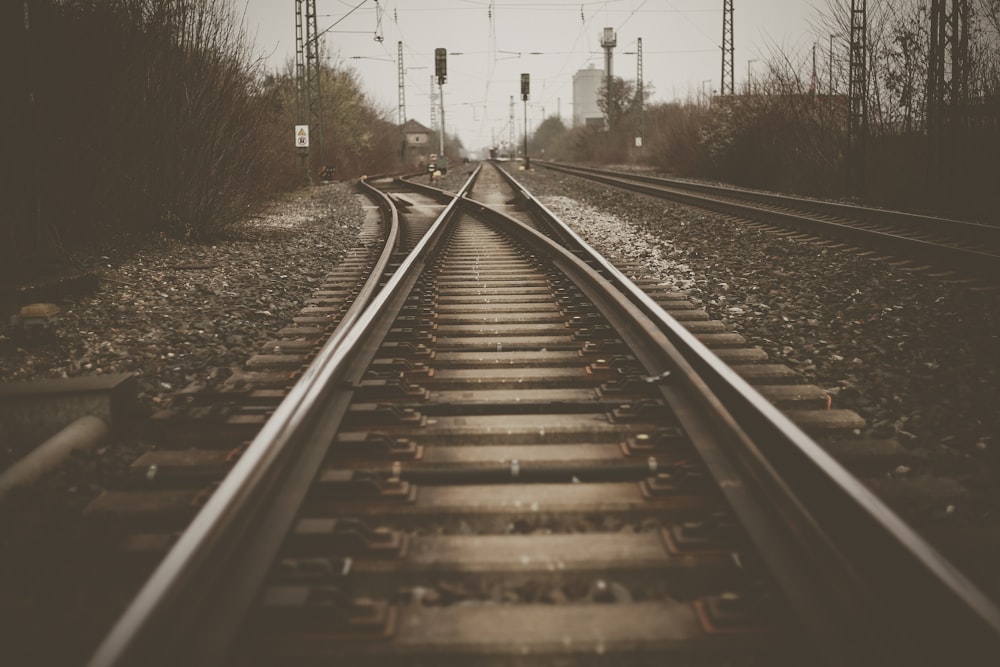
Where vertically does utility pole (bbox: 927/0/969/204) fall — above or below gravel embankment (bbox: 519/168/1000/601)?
above

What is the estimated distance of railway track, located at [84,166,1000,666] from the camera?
1.77 meters

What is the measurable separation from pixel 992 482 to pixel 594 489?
1.56 metres

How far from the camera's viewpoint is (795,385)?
12.4 feet

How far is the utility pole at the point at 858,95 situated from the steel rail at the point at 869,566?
14.5m

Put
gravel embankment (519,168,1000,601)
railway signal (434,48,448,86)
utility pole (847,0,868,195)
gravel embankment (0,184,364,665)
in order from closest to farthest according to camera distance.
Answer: gravel embankment (0,184,364,665), gravel embankment (519,168,1000,601), utility pole (847,0,868,195), railway signal (434,48,448,86)

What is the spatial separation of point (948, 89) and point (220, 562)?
47.2ft

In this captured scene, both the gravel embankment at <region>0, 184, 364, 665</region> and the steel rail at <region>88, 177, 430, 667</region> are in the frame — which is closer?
the steel rail at <region>88, 177, 430, 667</region>

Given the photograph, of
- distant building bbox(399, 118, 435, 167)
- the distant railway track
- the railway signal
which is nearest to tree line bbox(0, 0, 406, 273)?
the distant railway track

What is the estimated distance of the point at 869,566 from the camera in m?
2.05

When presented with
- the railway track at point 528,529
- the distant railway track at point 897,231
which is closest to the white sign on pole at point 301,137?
the distant railway track at point 897,231

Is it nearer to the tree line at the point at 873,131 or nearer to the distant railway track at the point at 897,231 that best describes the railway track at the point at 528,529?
the distant railway track at the point at 897,231

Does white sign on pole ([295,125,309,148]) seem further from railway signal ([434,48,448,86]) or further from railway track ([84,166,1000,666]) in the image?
railway track ([84,166,1000,666])

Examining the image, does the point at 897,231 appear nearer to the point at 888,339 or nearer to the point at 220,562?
the point at 888,339

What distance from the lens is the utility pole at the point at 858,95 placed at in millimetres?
14938
